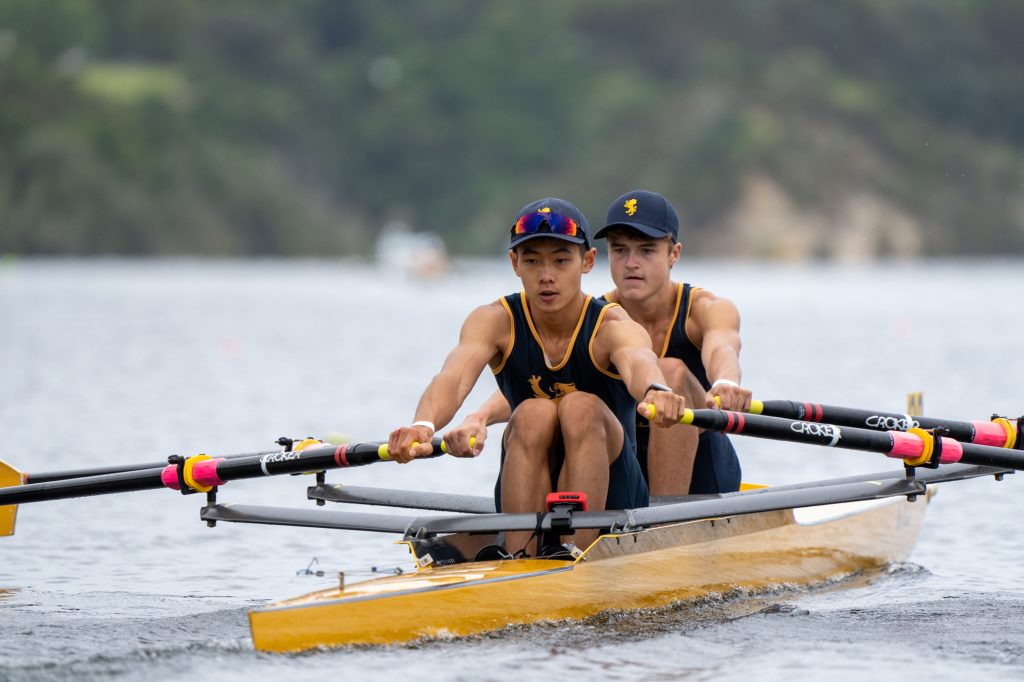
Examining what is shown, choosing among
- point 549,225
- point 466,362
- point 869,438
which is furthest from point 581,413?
point 869,438

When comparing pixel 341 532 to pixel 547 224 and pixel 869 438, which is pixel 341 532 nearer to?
pixel 547 224

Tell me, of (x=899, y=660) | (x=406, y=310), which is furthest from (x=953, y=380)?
(x=406, y=310)

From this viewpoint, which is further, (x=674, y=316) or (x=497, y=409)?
(x=674, y=316)

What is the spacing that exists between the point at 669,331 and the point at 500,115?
76.7m

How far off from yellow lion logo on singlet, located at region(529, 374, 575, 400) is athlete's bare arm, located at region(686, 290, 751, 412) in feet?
2.15

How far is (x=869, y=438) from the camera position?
7469 millimetres

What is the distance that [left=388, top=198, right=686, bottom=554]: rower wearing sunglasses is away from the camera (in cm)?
721

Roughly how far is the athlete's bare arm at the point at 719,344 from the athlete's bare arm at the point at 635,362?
0.43m

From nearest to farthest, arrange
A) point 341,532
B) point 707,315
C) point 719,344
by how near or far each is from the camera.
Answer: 1. point 719,344
2. point 707,315
3. point 341,532

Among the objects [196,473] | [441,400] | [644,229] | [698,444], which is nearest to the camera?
[441,400]

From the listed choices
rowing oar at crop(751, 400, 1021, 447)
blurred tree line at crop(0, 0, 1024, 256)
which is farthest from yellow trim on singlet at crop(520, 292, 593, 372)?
blurred tree line at crop(0, 0, 1024, 256)

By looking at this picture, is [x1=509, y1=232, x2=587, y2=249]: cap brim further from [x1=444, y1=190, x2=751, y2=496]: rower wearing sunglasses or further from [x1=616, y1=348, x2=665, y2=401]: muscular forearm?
[x1=444, y1=190, x2=751, y2=496]: rower wearing sunglasses

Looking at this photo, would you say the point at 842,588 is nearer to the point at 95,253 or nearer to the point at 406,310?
the point at 406,310

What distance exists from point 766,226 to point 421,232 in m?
16.9
